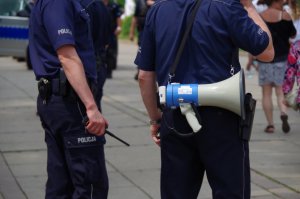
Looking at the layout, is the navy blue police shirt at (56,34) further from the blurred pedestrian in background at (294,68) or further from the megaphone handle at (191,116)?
the blurred pedestrian in background at (294,68)

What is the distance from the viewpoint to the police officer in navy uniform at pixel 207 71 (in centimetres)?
404

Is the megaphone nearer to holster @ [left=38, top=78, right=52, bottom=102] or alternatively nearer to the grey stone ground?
holster @ [left=38, top=78, right=52, bottom=102]

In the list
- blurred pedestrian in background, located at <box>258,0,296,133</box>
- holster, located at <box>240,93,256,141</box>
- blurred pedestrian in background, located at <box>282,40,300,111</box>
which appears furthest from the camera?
blurred pedestrian in background, located at <box>258,0,296,133</box>

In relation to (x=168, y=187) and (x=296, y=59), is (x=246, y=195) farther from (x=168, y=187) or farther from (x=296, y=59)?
(x=296, y=59)

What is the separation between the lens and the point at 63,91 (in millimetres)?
4555

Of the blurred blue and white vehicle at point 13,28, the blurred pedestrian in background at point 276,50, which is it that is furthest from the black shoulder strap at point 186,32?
the blurred blue and white vehicle at point 13,28

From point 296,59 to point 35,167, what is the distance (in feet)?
8.82

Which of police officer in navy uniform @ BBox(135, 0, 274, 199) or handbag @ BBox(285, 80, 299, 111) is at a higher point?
police officer in navy uniform @ BBox(135, 0, 274, 199)

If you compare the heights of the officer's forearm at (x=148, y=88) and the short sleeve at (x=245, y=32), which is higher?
the short sleeve at (x=245, y=32)

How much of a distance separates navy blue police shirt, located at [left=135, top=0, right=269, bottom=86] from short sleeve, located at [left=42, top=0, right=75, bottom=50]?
558 millimetres

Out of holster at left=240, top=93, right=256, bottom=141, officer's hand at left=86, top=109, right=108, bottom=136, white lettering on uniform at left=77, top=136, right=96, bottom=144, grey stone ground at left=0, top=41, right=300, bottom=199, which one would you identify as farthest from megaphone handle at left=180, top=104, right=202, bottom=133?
grey stone ground at left=0, top=41, right=300, bottom=199

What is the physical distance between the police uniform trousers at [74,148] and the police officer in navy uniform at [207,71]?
542mm

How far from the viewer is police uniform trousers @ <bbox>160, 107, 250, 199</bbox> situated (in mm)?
4090

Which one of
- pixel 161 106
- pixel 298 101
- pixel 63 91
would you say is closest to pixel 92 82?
pixel 63 91
